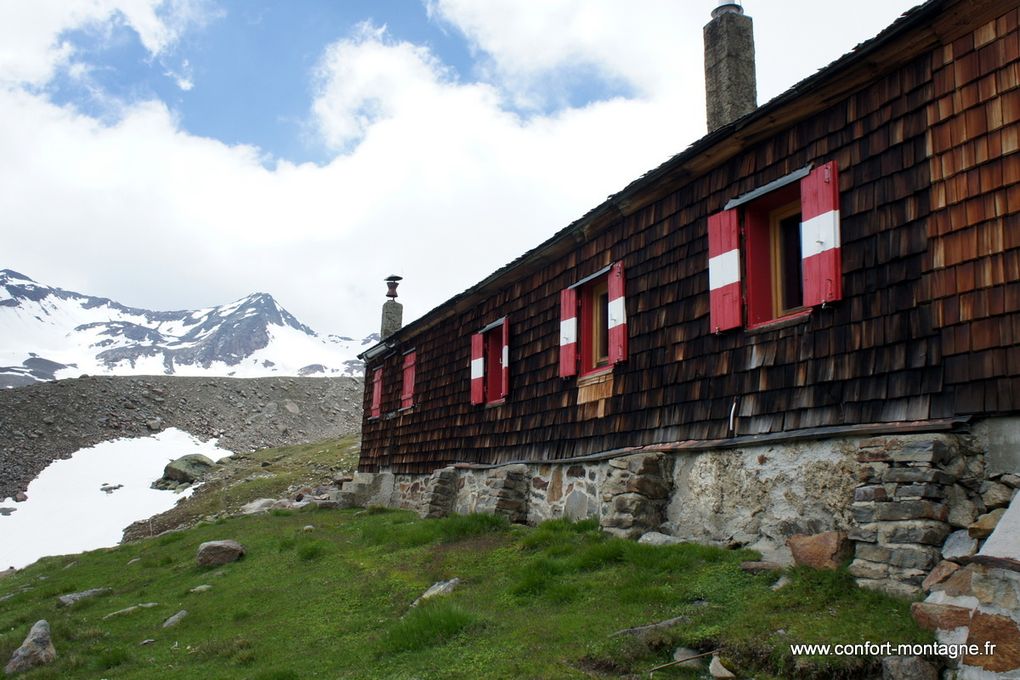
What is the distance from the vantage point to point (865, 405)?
6652 mm

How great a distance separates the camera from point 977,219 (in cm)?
596

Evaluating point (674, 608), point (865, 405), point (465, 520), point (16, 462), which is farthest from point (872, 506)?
point (16, 462)

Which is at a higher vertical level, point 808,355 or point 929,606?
point 808,355

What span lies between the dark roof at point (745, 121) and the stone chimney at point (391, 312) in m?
9.05

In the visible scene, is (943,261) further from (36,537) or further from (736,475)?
(36,537)

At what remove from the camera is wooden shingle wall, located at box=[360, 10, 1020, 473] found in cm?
588

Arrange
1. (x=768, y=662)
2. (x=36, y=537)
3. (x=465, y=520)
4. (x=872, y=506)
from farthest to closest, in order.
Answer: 1. (x=36, y=537)
2. (x=465, y=520)
3. (x=872, y=506)
4. (x=768, y=662)

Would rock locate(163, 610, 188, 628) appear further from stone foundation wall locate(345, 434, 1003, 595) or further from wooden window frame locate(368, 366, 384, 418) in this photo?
wooden window frame locate(368, 366, 384, 418)

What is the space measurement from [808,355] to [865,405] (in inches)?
31.8

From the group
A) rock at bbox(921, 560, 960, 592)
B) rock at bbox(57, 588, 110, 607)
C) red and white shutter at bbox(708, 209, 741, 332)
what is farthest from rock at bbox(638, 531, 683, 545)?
rock at bbox(57, 588, 110, 607)

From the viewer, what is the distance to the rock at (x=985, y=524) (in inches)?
208

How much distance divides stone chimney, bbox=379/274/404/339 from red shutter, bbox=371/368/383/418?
116 cm

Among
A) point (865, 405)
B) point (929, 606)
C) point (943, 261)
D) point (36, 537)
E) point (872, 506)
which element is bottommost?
point (36, 537)

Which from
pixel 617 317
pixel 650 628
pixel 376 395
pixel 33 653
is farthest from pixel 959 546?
pixel 376 395
